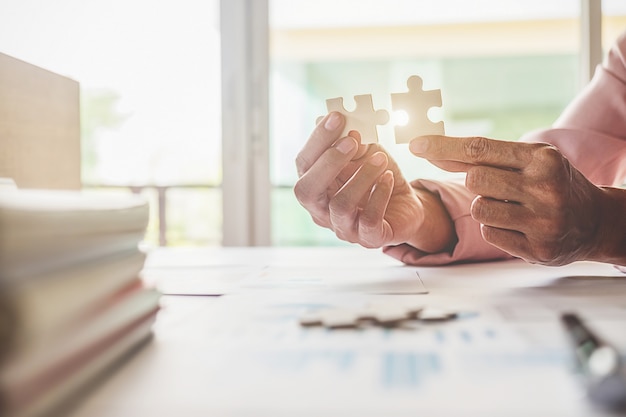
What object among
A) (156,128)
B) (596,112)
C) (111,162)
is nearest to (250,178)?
(596,112)

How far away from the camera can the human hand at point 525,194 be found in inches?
32.8

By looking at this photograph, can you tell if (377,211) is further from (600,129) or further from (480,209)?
(600,129)

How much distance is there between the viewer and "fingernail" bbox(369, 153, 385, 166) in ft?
3.27

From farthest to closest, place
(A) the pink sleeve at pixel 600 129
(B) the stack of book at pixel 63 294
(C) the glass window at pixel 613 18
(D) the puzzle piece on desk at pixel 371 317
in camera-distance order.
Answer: (C) the glass window at pixel 613 18 < (A) the pink sleeve at pixel 600 129 < (D) the puzzle piece on desk at pixel 371 317 < (B) the stack of book at pixel 63 294

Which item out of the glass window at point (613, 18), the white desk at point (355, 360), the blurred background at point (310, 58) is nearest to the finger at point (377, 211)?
the white desk at point (355, 360)

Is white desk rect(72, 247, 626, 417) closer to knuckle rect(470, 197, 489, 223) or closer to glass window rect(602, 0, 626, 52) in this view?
knuckle rect(470, 197, 489, 223)

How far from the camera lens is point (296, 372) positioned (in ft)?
1.49

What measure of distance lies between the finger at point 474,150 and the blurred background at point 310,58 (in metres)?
1.77

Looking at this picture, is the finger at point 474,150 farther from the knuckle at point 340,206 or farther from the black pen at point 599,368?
the black pen at point 599,368

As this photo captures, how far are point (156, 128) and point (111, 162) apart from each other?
90cm

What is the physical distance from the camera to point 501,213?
2.84 feet

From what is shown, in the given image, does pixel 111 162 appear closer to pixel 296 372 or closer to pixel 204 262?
pixel 204 262

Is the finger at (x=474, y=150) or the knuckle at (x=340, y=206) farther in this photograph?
the knuckle at (x=340, y=206)

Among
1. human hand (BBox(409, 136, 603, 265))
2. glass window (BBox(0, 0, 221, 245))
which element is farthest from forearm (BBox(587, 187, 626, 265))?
glass window (BBox(0, 0, 221, 245))
